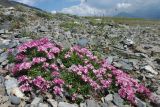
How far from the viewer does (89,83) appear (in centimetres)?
1354

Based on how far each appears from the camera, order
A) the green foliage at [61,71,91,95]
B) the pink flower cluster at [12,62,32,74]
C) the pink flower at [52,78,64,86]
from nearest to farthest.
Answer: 1. the pink flower at [52,78,64,86]
2. the green foliage at [61,71,91,95]
3. the pink flower cluster at [12,62,32,74]

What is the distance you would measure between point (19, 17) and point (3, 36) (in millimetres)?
8074

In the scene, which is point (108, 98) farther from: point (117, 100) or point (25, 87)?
point (25, 87)

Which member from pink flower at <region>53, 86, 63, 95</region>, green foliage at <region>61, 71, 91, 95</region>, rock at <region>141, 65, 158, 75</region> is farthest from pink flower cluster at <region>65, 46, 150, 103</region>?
rock at <region>141, 65, 158, 75</region>

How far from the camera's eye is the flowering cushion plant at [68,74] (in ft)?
42.5

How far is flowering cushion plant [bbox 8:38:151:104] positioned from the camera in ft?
42.5

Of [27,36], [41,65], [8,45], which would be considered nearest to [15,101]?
[41,65]

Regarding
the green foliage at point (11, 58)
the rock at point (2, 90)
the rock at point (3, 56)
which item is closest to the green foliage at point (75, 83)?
the rock at point (2, 90)

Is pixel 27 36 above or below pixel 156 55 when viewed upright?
above

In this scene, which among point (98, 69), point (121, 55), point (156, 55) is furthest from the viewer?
point (156, 55)

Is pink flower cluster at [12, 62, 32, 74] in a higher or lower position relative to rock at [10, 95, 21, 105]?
higher

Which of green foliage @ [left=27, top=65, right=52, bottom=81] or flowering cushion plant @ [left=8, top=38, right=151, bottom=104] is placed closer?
flowering cushion plant @ [left=8, top=38, right=151, bottom=104]

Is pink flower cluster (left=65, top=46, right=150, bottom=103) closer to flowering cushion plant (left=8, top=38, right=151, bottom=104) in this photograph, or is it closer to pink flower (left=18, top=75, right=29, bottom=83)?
flowering cushion plant (left=8, top=38, right=151, bottom=104)

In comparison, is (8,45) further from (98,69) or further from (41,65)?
(98,69)
